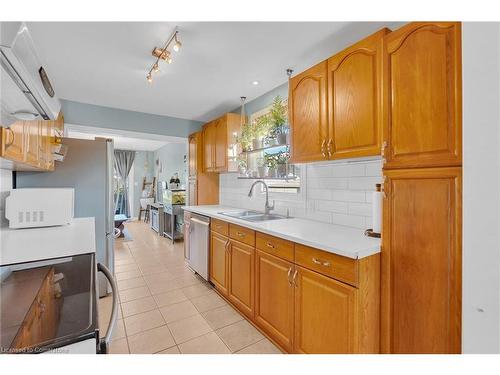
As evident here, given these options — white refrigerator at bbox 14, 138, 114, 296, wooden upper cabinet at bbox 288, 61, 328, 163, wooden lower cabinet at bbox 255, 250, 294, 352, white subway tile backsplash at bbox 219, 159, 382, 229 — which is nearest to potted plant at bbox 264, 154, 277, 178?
white subway tile backsplash at bbox 219, 159, 382, 229

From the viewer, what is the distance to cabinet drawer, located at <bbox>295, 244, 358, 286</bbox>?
4.04ft

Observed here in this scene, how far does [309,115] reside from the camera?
1867 millimetres

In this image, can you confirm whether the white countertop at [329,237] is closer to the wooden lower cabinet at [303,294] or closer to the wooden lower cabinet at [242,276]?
the wooden lower cabinet at [303,294]

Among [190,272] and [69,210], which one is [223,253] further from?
[69,210]

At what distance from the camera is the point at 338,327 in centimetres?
131

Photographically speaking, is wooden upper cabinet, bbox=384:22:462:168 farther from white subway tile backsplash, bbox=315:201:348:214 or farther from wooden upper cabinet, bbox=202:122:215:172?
wooden upper cabinet, bbox=202:122:215:172

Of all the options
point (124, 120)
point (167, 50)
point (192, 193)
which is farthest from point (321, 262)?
point (124, 120)

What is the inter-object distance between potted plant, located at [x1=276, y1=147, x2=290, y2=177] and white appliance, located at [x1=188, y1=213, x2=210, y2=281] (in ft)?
3.29

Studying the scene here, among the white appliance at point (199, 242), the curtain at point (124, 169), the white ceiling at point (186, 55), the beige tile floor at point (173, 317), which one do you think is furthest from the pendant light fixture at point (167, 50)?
the curtain at point (124, 169)

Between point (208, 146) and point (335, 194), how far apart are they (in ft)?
7.31

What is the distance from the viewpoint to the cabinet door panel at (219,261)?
2434 mm

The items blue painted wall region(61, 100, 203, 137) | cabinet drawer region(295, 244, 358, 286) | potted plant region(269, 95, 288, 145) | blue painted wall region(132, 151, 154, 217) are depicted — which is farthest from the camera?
blue painted wall region(132, 151, 154, 217)

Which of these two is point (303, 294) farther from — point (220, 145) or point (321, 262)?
point (220, 145)

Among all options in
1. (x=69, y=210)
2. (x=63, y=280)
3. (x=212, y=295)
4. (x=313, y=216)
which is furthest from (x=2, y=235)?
(x=313, y=216)
